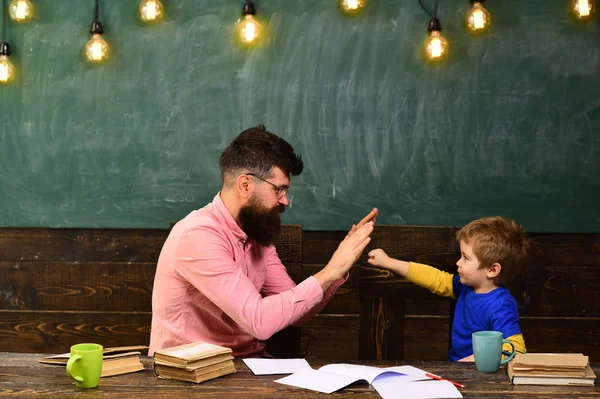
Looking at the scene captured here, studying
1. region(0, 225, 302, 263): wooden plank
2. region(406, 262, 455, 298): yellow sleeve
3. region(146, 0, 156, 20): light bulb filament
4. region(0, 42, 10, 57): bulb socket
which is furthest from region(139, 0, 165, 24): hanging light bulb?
region(406, 262, 455, 298): yellow sleeve

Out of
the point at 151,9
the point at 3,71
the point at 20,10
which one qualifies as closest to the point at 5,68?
the point at 3,71

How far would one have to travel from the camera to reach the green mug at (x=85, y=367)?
181cm

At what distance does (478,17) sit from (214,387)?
239 centimetres

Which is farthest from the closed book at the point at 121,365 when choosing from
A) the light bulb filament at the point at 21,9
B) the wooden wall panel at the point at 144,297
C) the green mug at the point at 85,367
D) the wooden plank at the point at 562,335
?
the light bulb filament at the point at 21,9

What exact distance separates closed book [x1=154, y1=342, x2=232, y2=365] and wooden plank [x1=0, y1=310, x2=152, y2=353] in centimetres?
188

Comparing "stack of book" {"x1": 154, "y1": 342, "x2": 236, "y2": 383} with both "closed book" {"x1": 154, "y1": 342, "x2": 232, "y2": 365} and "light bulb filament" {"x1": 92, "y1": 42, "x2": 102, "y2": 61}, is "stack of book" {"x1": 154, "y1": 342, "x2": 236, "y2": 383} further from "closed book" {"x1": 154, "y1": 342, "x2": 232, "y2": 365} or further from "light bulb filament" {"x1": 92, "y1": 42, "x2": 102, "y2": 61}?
"light bulb filament" {"x1": 92, "y1": 42, "x2": 102, "y2": 61}

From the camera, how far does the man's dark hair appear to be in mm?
2492

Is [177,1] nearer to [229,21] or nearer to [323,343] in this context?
[229,21]

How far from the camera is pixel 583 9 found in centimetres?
359

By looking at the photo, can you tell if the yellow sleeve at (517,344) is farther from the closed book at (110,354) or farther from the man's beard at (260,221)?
the closed book at (110,354)

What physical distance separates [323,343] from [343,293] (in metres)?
0.27

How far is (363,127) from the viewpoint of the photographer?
370 centimetres

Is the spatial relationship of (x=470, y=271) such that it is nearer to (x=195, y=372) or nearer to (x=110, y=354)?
(x=195, y=372)

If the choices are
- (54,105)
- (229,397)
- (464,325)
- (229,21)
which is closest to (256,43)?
(229,21)
